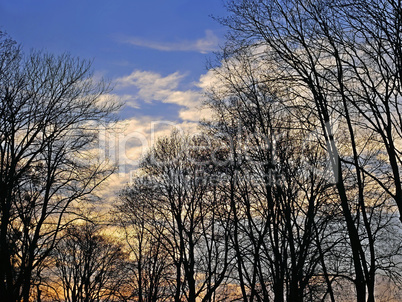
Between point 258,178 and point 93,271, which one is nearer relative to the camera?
point 258,178

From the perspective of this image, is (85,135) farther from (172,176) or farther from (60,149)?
(172,176)

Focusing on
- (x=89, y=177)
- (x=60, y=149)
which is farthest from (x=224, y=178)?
(x=60, y=149)

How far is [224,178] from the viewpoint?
17.8 m

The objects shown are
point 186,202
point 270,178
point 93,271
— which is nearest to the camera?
point 270,178

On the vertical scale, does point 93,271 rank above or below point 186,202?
below

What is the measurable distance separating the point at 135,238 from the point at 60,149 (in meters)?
19.6

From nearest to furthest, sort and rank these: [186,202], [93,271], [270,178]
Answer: [270,178] < [186,202] < [93,271]

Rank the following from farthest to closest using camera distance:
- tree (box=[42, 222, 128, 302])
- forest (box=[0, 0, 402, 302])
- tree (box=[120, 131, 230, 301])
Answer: tree (box=[42, 222, 128, 302]), tree (box=[120, 131, 230, 301]), forest (box=[0, 0, 402, 302])

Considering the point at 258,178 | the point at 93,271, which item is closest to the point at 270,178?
the point at 258,178

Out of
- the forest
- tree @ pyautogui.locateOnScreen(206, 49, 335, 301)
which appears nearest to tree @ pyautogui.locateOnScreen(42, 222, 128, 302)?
the forest

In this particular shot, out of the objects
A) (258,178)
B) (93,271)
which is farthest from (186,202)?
(93,271)

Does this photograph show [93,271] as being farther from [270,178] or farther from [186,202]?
[270,178]

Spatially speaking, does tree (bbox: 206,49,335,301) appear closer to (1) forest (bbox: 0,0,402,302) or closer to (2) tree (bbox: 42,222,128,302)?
(1) forest (bbox: 0,0,402,302)

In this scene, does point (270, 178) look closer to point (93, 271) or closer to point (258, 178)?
point (258, 178)
